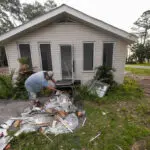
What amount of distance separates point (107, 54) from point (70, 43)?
198 cm

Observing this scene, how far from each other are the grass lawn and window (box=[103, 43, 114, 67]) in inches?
84.7

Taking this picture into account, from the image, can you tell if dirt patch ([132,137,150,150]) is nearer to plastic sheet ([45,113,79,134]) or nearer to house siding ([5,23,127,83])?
plastic sheet ([45,113,79,134])

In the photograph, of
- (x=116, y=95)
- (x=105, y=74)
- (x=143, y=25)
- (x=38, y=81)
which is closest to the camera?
(x=38, y=81)

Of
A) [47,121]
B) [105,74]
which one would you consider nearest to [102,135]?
[47,121]

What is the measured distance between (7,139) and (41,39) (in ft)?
14.2

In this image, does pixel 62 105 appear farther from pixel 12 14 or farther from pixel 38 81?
pixel 12 14

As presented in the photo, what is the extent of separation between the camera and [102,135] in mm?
2854

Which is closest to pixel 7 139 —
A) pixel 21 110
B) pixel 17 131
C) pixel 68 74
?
pixel 17 131

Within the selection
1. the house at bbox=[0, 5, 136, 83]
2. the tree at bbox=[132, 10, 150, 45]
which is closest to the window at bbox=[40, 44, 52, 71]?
the house at bbox=[0, 5, 136, 83]

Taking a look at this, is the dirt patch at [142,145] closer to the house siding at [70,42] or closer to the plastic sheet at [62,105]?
the plastic sheet at [62,105]

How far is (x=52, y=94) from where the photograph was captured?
214 inches

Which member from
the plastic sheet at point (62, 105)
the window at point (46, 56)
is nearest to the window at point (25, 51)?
the window at point (46, 56)

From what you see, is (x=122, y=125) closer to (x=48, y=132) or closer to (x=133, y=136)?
(x=133, y=136)

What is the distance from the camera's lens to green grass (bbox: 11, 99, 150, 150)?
257 centimetres
